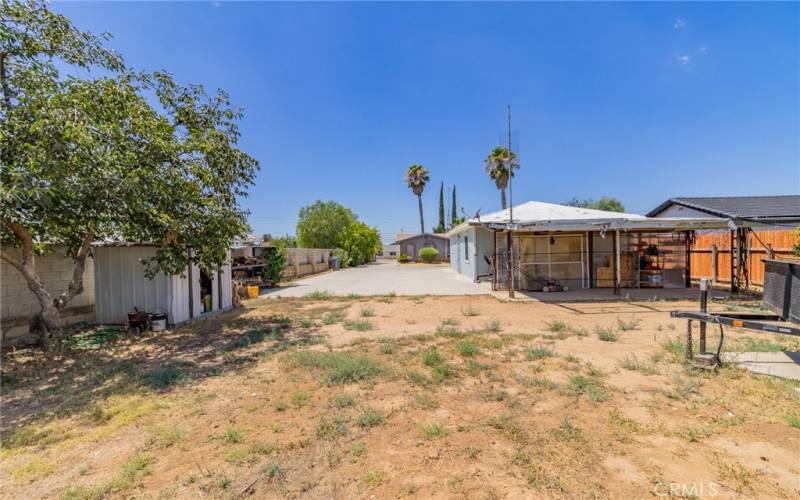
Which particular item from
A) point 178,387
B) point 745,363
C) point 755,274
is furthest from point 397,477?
point 755,274

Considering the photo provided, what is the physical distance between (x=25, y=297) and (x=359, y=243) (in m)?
27.3

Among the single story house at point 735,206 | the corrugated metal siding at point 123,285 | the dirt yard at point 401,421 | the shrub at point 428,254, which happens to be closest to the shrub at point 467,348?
the dirt yard at point 401,421

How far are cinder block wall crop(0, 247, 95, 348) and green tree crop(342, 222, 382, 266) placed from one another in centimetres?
2468

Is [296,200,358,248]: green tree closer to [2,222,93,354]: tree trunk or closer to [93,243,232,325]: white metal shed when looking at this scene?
[93,243,232,325]: white metal shed

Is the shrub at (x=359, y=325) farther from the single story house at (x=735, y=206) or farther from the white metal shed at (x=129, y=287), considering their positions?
the single story house at (x=735, y=206)

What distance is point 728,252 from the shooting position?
47.0 feet

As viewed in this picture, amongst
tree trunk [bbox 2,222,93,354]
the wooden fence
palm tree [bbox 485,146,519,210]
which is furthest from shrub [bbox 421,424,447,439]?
palm tree [bbox 485,146,519,210]

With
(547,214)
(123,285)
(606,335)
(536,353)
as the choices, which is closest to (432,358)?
(536,353)

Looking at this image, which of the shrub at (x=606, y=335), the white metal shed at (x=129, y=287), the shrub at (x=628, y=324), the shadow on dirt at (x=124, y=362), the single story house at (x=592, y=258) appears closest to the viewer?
the shadow on dirt at (x=124, y=362)

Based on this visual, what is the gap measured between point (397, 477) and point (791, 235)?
16.4 m

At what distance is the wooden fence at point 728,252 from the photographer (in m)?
12.5

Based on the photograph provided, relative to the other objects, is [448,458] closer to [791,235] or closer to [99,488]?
[99,488]

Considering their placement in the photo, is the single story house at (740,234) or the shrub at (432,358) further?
the single story house at (740,234)

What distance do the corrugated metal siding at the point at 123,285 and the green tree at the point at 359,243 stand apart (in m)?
24.3
